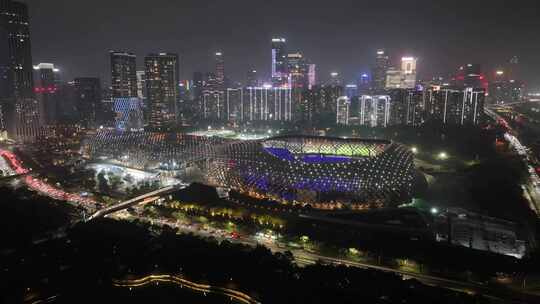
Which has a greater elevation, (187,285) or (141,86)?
(141,86)

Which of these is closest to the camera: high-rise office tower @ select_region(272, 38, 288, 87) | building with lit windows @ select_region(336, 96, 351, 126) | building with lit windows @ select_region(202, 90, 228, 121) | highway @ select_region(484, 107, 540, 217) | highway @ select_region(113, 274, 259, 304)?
highway @ select_region(113, 274, 259, 304)

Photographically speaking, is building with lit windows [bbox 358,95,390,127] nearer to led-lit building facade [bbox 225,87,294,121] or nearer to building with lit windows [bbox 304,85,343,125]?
building with lit windows [bbox 304,85,343,125]

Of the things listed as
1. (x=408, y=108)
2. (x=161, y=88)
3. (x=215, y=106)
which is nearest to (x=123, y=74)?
(x=161, y=88)

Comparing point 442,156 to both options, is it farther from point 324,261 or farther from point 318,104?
point 318,104

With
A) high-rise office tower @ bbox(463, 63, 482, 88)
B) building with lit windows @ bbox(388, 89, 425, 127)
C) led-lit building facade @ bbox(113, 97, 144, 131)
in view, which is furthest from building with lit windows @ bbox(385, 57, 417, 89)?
led-lit building facade @ bbox(113, 97, 144, 131)

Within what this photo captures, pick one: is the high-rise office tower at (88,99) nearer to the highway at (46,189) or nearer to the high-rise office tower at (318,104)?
the highway at (46,189)

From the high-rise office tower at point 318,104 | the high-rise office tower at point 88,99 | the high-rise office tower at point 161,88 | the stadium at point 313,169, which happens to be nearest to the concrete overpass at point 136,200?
the stadium at point 313,169
